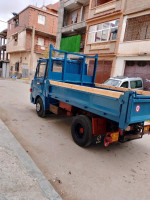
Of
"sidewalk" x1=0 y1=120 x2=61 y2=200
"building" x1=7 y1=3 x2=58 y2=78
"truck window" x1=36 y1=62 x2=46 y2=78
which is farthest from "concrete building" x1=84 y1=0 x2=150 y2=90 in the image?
"building" x1=7 y1=3 x2=58 y2=78

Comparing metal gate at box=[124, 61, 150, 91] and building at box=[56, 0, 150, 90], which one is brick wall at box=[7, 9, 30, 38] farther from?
metal gate at box=[124, 61, 150, 91]

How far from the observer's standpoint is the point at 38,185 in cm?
239

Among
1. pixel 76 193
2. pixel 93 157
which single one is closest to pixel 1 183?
pixel 76 193

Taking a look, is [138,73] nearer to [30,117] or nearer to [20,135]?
[30,117]

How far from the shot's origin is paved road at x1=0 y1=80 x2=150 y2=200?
2.56 meters

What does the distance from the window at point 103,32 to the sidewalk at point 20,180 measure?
13.5 m

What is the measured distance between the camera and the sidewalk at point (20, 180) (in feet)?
7.14

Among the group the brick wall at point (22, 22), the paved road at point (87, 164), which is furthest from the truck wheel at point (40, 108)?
the brick wall at point (22, 22)

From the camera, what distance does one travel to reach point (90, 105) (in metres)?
3.55

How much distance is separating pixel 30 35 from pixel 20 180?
1101 inches

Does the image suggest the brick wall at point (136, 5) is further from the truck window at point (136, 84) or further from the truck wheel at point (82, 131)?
the truck wheel at point (82, 131)

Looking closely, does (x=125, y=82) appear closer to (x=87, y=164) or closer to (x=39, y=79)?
(x=39, y=79)

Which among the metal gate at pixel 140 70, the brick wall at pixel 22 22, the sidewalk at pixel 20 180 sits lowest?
the sidewalk at pixel 20 180

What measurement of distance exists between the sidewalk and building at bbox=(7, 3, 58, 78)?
909 inches
